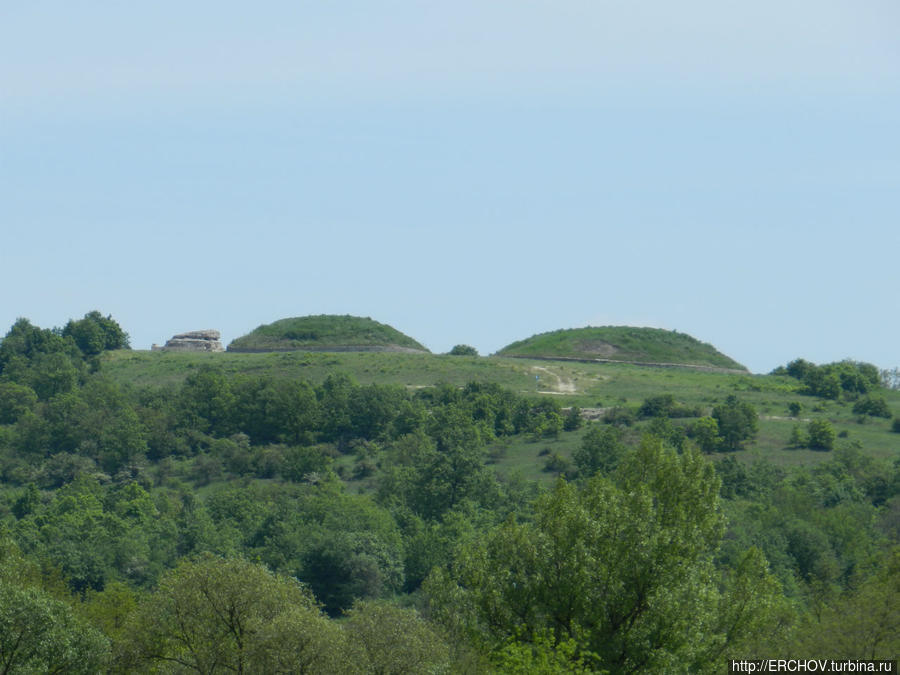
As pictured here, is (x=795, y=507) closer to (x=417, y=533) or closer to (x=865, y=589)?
(x=417, y=533)

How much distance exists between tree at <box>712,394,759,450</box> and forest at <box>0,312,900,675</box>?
8.1 inches

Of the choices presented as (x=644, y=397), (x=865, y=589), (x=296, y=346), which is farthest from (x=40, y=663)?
(x=296, y=346)

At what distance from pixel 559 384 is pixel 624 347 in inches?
780

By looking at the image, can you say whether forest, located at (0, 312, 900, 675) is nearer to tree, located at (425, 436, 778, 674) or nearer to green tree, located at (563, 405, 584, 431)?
tree, located at (425, 436, 778, 674)

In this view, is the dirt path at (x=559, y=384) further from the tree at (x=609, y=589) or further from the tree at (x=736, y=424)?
the tree at (x=609, y=589)

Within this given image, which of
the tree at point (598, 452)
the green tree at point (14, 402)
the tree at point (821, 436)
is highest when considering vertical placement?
the green tree at point (14, 402)

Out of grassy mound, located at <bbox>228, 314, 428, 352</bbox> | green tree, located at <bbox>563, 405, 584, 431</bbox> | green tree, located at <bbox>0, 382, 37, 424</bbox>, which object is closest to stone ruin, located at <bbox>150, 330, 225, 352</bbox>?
grassy mound, located at <bbox>228, 314, 428, 352</bbox>

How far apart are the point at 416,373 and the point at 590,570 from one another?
74225 mm

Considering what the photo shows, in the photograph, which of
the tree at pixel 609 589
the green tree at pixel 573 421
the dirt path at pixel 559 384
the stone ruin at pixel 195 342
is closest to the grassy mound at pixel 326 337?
the stone ruin at pixel 195 342

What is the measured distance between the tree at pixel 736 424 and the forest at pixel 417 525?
21cm

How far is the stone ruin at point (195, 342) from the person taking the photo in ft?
421

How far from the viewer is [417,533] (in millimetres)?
74312

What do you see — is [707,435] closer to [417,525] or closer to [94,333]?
[417,525]

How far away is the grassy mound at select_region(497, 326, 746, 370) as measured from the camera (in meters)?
126
